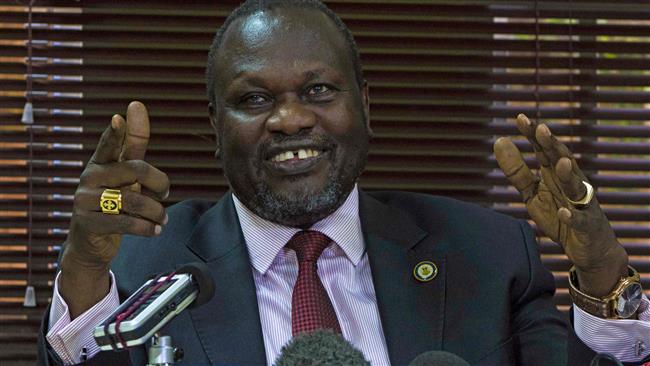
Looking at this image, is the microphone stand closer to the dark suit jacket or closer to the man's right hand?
the man's right hand

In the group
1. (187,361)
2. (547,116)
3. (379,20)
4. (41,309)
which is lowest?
(41,309)

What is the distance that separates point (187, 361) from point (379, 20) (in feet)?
5.15

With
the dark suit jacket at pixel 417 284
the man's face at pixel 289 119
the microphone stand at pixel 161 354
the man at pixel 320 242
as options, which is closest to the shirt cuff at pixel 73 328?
the man at pixel 320 242

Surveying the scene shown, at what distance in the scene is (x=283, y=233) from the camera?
113 inches

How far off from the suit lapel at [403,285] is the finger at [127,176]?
2.40 ft

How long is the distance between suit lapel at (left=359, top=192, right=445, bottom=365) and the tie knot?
0.39 feet

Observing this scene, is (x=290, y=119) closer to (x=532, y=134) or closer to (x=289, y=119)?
(x=289, y=119)

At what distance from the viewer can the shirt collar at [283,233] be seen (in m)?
Result: 2.86

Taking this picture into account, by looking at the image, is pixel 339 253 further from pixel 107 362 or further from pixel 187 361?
pixel 107 362

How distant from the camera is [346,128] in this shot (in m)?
2.85

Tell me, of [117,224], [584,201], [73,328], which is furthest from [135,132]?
[584,201]

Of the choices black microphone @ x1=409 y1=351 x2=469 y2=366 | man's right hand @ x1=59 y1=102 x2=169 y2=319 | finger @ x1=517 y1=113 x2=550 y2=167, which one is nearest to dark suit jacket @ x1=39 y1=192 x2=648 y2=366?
man's right hand @ x1=59 y1=102 x2=169 y2=319

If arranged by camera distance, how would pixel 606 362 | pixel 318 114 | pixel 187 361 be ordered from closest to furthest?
pixel 606 362 → pixel 187 361 → pixel 318 114

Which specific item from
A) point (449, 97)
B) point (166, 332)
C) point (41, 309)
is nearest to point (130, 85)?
point (41, 309)
